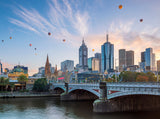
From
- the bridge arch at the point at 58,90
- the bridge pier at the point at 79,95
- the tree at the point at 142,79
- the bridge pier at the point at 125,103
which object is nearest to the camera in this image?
the bridge pier at the point at 125,103

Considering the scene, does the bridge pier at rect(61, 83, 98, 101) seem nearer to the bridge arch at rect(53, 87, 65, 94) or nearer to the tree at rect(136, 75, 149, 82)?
the tree at rect(136, 75, 149, 82)

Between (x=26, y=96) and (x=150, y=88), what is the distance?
275 feet

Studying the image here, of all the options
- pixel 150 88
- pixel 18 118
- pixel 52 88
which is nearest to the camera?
pixel 150 88

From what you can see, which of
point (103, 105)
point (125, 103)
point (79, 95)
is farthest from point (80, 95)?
point (103, 105)

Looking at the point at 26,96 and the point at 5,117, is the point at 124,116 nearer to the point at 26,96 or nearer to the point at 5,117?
the point at 5,117

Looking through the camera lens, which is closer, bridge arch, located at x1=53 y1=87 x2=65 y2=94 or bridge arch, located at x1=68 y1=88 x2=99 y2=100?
bridge arch, located at x1=68 y1=88 x2=99 y2=100

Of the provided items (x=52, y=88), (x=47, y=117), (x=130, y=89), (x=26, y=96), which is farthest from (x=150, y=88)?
(x=52, y=88)

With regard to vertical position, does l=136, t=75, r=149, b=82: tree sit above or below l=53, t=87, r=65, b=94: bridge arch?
above

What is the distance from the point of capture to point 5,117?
49.7m

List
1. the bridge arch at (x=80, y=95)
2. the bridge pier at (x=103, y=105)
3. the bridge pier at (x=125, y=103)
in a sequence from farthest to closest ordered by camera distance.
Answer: the bridge arch at (x=80, y=95)
the bridge pier at (x=125, y=103)
the bridge pier at (x=103, y=105)

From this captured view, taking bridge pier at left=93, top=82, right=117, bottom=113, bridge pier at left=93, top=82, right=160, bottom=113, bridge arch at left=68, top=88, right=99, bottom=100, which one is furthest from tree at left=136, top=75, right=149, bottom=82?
bridge pier at left=93, top=82, right=117, bottom=113

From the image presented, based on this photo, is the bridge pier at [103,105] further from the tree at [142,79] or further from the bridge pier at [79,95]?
the tree at [142,79]

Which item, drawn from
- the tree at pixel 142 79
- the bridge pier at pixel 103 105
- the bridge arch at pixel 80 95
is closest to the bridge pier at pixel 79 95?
the bridge arch at pixel 80 95

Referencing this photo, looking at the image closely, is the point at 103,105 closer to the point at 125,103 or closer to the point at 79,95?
the point at 125,103
